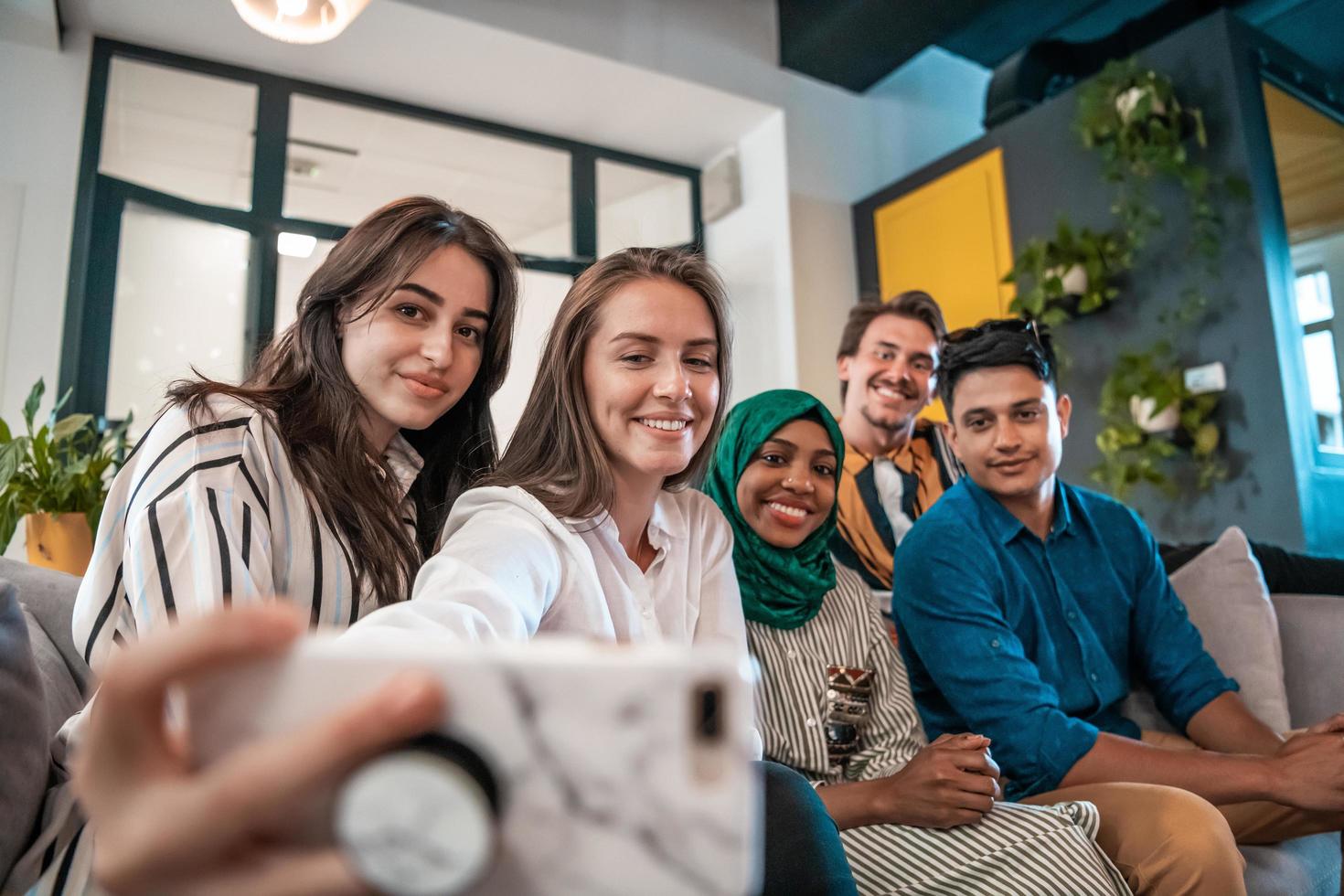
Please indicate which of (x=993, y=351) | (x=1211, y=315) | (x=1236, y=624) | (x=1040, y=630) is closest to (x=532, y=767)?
(x=1040, y=630)

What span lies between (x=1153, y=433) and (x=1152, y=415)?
80mm

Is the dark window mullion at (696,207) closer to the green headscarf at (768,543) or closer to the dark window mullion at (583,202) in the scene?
the dark window mullion at (583,202)

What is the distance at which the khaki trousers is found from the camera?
3.61 ft

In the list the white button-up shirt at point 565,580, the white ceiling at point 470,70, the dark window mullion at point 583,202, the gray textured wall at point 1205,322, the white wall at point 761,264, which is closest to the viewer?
the white button-up shirt at point 565,580

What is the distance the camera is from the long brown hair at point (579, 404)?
1091mm

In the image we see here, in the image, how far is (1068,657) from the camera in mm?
1530

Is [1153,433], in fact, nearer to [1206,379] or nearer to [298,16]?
[1206,379]

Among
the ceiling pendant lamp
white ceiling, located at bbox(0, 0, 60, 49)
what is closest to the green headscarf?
the ceiling pendant lamp

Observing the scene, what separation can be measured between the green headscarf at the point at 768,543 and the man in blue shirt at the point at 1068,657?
16 cm

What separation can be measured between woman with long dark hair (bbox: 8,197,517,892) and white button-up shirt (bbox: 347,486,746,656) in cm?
21

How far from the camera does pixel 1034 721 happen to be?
4.27ft

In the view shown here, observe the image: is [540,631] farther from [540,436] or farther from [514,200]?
[514,200]

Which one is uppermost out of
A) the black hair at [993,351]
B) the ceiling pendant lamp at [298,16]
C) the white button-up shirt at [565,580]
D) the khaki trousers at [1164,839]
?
the ceiling pendant lamp at [298,16]

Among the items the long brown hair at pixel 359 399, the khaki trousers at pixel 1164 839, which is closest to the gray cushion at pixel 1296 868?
the khaki trousers at pixel 1164 839
